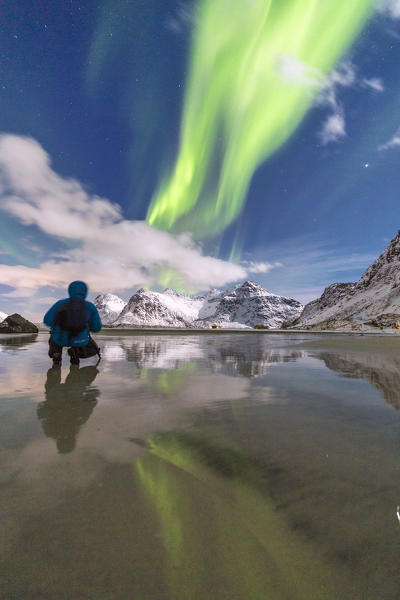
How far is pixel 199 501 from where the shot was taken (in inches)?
64.9

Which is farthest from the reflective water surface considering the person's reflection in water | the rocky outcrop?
the rocky outcrop

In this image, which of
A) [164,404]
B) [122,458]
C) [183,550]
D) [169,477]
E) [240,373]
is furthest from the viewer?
[240,373]

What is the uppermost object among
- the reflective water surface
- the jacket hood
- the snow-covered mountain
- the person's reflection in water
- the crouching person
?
the snow-covered mountain

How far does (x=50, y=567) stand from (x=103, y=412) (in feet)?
7.29

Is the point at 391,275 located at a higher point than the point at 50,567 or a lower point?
higher

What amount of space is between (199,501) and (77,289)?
608 cm

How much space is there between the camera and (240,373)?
6145mm

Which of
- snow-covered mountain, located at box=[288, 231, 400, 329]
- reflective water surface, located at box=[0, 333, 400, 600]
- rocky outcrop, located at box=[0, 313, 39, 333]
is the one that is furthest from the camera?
snow-covered mountain, located at box=[288, 231, 400, 329]

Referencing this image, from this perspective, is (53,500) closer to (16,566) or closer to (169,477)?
(16,566)

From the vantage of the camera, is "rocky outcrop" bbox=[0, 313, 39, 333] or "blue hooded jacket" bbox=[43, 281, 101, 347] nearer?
"blue hooded jacket" bbox=[43, 281, 101, 347]

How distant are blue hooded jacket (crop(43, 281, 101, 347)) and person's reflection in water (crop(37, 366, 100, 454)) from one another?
993 mm

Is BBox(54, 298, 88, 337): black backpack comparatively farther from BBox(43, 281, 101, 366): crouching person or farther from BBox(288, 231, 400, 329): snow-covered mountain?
BBox(288, 231, 400, 329): snow-covered mountain

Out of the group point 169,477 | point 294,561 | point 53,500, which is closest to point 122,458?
point 169,477

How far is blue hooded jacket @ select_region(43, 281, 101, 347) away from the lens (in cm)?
640
